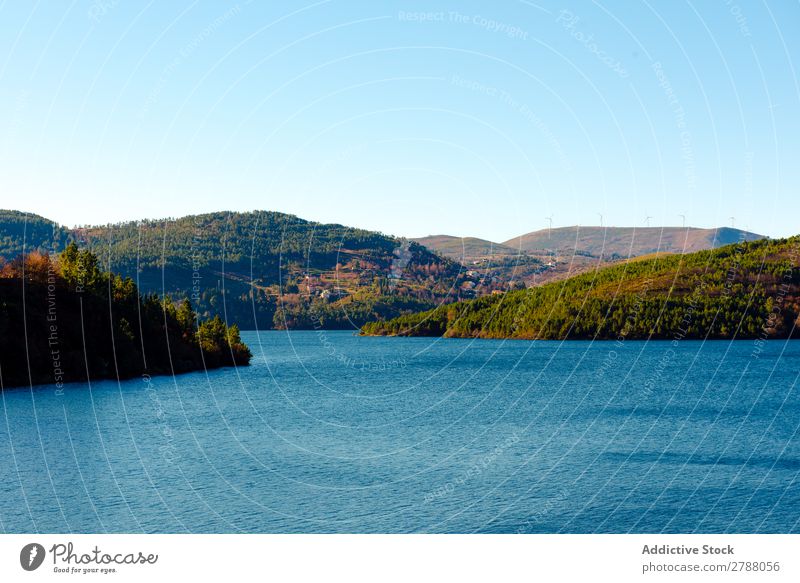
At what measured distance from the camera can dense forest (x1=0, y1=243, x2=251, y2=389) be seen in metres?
97.9

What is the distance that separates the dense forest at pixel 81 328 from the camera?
97.9m

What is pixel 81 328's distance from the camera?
108938 millimetres

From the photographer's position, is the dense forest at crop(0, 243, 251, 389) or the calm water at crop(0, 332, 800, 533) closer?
the calm water at crop(0, 332, 800, 533)

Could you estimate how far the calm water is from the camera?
41.7 meters

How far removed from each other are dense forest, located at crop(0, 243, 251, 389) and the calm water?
4.94 m

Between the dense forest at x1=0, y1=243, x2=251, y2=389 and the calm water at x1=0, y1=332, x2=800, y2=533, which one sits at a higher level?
the dense forest at x1=0, y1=243, x2=251, y2=389

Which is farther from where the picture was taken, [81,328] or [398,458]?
[81,328]

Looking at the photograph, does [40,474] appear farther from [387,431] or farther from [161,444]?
[387,431]

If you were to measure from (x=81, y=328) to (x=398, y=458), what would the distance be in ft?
217

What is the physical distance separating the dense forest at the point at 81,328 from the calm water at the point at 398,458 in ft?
16.2

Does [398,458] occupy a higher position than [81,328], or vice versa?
[81,328]
